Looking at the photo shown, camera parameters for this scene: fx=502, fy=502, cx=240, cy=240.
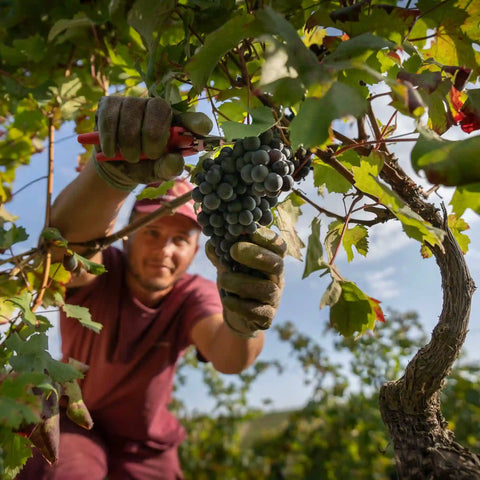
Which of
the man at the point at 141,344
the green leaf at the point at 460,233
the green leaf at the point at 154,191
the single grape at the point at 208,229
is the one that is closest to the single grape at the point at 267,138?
the single grape at the point at 208,229

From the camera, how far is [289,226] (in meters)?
1.24

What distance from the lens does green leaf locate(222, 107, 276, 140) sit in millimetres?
800

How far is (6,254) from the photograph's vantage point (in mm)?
1440

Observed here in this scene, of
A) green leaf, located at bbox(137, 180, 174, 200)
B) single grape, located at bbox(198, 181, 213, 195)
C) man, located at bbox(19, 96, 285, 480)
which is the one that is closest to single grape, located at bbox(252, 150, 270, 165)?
single grape, located at bbox(198, 181, 213, 195)

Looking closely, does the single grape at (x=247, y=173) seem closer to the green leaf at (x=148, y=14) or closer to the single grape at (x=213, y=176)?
the single grape at (x=213, y=176)

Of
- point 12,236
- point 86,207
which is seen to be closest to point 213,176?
point 12,236

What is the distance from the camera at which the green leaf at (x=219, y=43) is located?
0.80m

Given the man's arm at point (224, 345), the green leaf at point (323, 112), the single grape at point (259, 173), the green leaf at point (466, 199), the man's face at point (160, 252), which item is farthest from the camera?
the man's face at point (160, 252)

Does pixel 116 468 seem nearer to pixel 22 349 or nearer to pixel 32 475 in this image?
pixel 32 475

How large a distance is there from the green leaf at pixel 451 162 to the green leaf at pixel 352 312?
0.57 m

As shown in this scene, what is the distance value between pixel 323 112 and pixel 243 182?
1.14ft

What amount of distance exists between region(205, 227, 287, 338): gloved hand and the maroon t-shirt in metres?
1.18

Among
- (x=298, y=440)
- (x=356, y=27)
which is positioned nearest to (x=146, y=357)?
(x=356, y=27)

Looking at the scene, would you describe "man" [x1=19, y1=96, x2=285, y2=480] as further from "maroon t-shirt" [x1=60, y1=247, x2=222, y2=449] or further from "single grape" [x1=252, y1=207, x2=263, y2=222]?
"single grape" [x1=252, y1=207, x2=263, y2=222]
